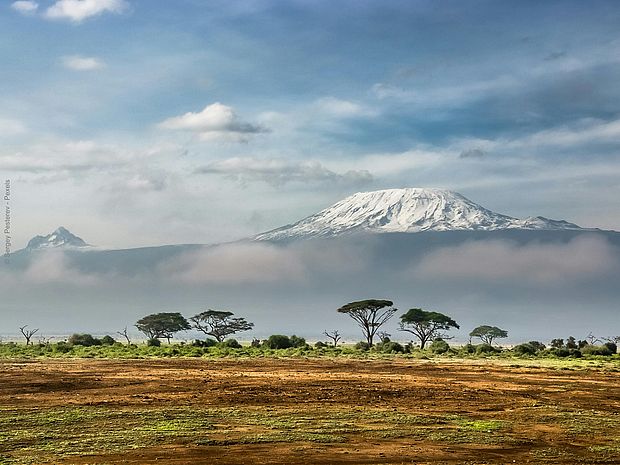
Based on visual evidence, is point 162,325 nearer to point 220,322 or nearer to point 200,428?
point 220,322

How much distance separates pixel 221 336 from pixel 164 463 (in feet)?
395

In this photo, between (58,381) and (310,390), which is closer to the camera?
(310,390)

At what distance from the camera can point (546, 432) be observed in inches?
880

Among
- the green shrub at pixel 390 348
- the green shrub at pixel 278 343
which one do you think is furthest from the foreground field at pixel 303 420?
the green shrub at pixel 278 343

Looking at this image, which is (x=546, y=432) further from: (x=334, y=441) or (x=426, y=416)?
(x=334, y=441)

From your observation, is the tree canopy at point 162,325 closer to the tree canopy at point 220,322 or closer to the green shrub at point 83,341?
the tree canopy at point 220,322

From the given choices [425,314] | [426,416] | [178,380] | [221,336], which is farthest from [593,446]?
[221,336]

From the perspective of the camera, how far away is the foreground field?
18.6m

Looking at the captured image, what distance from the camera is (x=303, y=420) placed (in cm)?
2381

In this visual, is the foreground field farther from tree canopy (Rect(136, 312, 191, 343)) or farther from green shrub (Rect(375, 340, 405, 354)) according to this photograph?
tree canopy (Rect(136, 312, 191, 343))

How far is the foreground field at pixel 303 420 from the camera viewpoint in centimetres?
1862

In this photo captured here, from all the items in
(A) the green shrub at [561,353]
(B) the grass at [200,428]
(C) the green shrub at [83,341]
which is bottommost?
(B) the grass at [200,428]

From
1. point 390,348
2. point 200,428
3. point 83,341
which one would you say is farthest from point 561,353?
point 200,428

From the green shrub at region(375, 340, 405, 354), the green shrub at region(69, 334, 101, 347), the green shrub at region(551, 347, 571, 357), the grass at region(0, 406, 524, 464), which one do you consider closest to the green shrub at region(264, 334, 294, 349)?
the green shrub at region(375, 340, 405, 354)
